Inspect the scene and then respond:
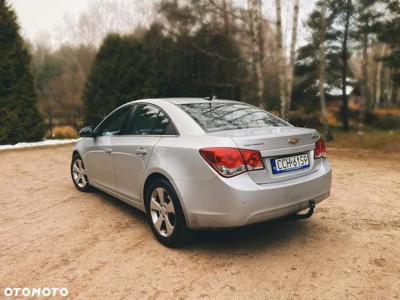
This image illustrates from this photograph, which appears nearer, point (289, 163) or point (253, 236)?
point (289, 163)

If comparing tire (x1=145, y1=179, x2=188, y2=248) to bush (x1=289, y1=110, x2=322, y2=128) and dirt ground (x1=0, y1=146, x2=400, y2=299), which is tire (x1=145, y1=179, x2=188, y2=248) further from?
bush (x1=289, y1=110, x2=322, y2=128)

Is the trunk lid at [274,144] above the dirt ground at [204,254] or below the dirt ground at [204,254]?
above

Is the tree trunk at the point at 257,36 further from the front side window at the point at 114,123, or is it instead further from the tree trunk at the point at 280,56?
the front side window at the point at 114,123

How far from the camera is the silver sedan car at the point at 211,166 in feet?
10.3

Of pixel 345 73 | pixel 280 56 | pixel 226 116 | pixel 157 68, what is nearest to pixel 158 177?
pixel 226 116

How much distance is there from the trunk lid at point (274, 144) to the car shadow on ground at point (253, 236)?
19.7 inches

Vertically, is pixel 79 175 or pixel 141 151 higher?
pixel 141 151

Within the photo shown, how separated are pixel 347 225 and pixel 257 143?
1.89 meters

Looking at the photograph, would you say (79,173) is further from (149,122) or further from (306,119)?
(306,119)

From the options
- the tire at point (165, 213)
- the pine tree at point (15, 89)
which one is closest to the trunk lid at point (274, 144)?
the tire at point (165, 213)

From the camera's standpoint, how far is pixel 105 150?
491cm

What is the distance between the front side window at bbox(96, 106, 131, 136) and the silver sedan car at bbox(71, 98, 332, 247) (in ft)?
0.45

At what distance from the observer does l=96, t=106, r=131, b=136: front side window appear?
4777 millimetres

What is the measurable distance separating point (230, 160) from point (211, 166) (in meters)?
0.17
